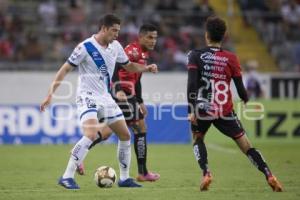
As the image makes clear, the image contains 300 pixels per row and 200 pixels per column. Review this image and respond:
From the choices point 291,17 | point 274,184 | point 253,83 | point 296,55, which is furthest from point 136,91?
point 291,17

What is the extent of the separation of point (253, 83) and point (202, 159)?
1445 cm

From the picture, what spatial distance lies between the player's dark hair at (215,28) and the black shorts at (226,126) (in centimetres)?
115

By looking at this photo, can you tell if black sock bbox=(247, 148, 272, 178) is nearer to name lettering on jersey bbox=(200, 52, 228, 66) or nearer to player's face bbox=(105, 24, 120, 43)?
name lettering on jersey bbox=(200, 52, 228, 66)

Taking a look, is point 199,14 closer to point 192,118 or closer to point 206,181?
point 192,118

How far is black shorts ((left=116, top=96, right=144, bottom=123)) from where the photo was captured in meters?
12.9

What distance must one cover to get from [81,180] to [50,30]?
41.8ft

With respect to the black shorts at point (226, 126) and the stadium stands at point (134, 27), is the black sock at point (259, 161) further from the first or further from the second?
the stadium stands at point (134, 27)

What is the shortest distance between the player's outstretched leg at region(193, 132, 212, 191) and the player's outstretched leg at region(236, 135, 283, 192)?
0.53 meters

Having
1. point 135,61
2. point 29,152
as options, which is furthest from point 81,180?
point 29,152

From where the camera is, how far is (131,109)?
1291cm

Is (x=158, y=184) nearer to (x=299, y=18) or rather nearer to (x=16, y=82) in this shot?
(x=16, y=82)

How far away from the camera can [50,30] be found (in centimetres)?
2464

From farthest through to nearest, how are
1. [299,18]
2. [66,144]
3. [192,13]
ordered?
[299,18]
[192,13]
[66,144]

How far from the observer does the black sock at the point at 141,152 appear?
12812 millimetres
